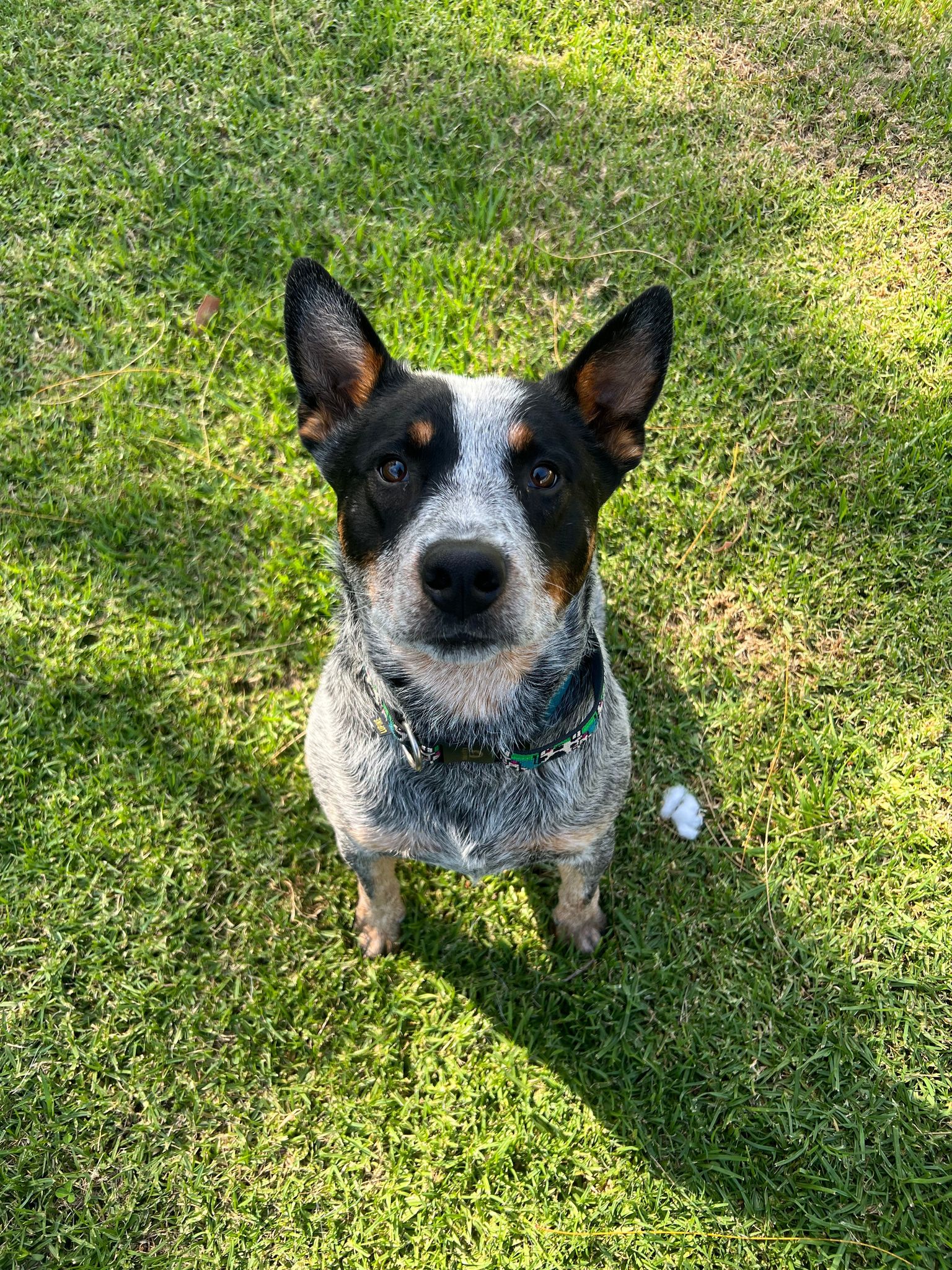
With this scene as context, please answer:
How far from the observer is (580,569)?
8.52 feet

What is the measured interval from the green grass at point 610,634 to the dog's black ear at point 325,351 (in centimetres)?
139

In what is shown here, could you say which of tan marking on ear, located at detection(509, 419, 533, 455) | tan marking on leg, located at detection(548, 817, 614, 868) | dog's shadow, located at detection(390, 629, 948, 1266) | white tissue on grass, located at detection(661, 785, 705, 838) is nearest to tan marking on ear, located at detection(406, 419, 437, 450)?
tan marking on ear, located at detection(509, 419, 533, 455)

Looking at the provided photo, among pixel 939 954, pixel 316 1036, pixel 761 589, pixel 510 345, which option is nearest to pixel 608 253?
pixel 510 345

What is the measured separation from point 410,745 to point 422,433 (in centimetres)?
94

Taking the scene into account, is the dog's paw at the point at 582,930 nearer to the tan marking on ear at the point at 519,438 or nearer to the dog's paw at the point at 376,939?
the dog's paw at the point at 376,939

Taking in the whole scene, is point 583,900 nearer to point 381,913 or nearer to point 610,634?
point 381,913

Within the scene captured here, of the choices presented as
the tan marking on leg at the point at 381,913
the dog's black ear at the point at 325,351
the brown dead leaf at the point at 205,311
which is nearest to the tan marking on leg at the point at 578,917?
the tan marking on leg at the point at 381,913

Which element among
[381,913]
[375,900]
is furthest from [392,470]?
[381,913]

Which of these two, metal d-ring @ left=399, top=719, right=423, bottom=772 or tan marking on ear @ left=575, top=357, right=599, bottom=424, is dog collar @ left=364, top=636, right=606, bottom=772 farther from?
tan marking on ear @ left=575, top=357, right=599, bottom=424

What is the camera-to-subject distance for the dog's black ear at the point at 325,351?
261cm

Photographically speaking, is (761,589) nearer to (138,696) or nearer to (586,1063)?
(586,1063)

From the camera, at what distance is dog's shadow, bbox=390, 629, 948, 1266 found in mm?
3256

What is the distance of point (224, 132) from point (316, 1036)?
4.64 metres

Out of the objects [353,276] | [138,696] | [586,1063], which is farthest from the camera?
[353,276]
